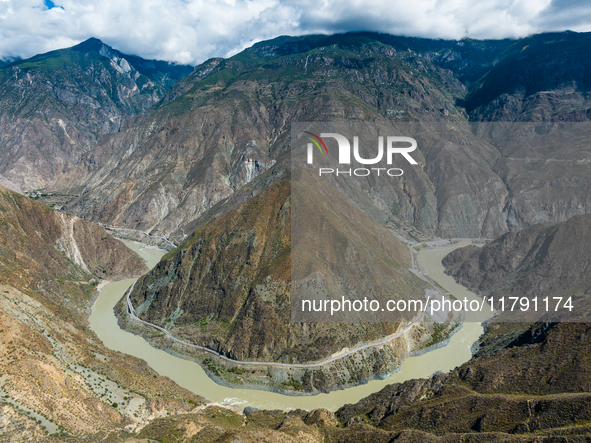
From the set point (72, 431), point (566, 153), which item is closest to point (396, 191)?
point (566, 153)

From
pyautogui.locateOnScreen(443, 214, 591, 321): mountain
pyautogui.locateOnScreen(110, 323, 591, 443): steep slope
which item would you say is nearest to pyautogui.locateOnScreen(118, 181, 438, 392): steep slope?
pyautogui.locateOnScreen(110, 323, 591, 443): steep slope

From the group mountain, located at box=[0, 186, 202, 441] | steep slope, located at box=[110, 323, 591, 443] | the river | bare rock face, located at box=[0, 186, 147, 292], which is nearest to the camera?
steep slope, located at box=[110, 323, 591, 443]

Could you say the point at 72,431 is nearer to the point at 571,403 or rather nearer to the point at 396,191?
the point at 571,403

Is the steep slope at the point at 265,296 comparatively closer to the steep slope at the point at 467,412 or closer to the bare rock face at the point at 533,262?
the steep slope at the point at 467,412

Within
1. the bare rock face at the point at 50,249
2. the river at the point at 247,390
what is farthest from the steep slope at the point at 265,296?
the bare rock face at the point at 50,249

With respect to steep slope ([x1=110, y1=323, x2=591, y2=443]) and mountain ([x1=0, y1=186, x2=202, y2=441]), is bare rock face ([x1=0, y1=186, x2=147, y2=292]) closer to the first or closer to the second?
mountain ([x1=0, y1=186, x2=202, y2=441])
